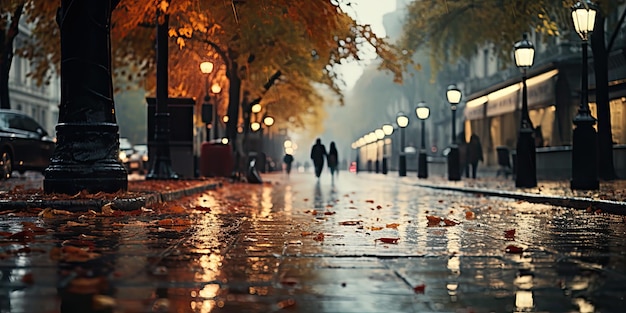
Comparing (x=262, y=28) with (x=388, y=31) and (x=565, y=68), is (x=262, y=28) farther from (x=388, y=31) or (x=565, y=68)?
(x=388, y=31)

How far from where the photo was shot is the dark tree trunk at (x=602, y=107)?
2550 centimetres

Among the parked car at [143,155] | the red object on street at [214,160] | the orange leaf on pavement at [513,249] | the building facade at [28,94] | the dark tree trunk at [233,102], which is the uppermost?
the building facade at [28,94]

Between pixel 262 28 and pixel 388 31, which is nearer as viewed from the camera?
pixel 262 28

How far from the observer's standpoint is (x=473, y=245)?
7465 millimetres

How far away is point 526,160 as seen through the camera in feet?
71.6

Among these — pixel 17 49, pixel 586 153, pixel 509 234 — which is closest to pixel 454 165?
pixel 586 153

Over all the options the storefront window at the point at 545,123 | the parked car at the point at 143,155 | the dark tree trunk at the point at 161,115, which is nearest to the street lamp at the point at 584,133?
the dark tree trunk at the point at 161,115

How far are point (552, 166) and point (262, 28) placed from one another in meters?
11.3

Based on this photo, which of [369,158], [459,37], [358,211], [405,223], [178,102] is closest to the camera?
[405,223]

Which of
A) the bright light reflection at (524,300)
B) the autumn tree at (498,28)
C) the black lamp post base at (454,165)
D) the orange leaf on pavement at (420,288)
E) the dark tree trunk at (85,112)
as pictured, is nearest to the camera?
the bright light reflection at (524,300)

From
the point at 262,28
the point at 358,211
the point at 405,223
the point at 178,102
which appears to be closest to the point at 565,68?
the point at 262,28

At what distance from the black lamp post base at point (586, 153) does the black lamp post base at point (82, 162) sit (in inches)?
401

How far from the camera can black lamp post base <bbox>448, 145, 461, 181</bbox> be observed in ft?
105

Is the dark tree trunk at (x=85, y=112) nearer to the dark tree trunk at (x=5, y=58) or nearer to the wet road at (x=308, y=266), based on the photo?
the wet road at (x=308, y=266)
